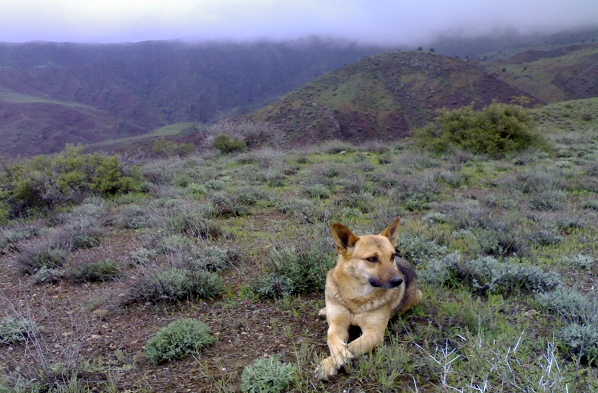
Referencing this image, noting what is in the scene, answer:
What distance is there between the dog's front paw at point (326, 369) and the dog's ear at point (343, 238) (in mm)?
994

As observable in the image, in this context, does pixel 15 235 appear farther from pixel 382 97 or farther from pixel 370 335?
pixel 382 97

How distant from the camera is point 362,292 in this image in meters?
3.32

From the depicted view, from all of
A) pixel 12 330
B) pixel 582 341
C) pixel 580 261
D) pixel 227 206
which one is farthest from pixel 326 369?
pixel 227 206

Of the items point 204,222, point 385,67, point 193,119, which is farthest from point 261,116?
point 193,119

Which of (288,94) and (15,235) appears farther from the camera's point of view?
(288,94)

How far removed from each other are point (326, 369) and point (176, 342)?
1.43 meters

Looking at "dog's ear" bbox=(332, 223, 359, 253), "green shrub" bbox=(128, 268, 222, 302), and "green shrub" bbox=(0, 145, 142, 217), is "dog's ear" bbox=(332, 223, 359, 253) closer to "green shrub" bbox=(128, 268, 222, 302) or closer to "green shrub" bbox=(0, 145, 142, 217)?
"green shrub" bbox=(128, 268, 222, 302)

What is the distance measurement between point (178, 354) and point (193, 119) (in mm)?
151995

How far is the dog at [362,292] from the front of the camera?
3084 mm

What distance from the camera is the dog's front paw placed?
112 inches

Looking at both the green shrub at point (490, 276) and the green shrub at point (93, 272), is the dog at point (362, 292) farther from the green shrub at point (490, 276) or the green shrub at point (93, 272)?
the green shrub at point (93, 272)

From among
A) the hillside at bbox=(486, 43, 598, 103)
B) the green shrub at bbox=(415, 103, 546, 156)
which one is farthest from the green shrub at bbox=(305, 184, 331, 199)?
the hillside at bbox=(486, 43, 598, 103)

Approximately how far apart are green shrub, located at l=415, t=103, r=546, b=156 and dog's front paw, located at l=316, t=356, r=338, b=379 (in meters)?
15.5

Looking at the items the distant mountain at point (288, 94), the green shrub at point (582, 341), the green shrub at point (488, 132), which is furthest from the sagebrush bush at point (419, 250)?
the distant mountain at point (288, 94)
